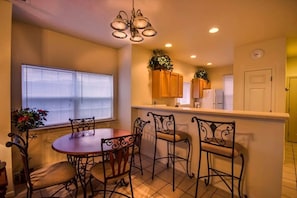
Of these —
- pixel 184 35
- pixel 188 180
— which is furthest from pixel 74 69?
pixel 188 180

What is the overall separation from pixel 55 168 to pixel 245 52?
4378 millimetres

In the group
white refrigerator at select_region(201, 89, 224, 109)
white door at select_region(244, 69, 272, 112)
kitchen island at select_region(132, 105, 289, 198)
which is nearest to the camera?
kitchen island at select_region(132, 105, 289, 198)

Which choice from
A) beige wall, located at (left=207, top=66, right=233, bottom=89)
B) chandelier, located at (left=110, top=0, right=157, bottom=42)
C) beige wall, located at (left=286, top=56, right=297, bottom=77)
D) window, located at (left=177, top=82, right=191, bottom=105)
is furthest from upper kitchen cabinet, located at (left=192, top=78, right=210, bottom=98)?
chandelier, located at (left=110, top=0, right=157, bottom=42)

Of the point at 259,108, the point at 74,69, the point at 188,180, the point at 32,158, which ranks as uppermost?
the point at 74,69

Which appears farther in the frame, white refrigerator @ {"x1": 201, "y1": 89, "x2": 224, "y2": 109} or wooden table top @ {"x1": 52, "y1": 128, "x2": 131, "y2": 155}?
white refrigerator @ {"x1": 201, "y1": 89, "x2": 224, "y2": 109}

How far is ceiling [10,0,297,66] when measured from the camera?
2.03 metres

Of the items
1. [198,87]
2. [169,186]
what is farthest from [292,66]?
Answer: [169,186]

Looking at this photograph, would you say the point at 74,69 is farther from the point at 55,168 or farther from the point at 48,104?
the point at 55,168

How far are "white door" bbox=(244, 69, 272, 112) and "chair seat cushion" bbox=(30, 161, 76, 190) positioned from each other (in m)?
3.84

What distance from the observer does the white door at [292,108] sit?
448cm

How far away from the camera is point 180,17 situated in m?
2.36

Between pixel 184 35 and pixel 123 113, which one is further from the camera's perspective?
pixel 123 113

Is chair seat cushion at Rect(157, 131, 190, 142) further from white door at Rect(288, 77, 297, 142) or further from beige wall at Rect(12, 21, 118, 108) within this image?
white door at Rect(288, 77, 297, 142)

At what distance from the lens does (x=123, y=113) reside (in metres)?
3.76
